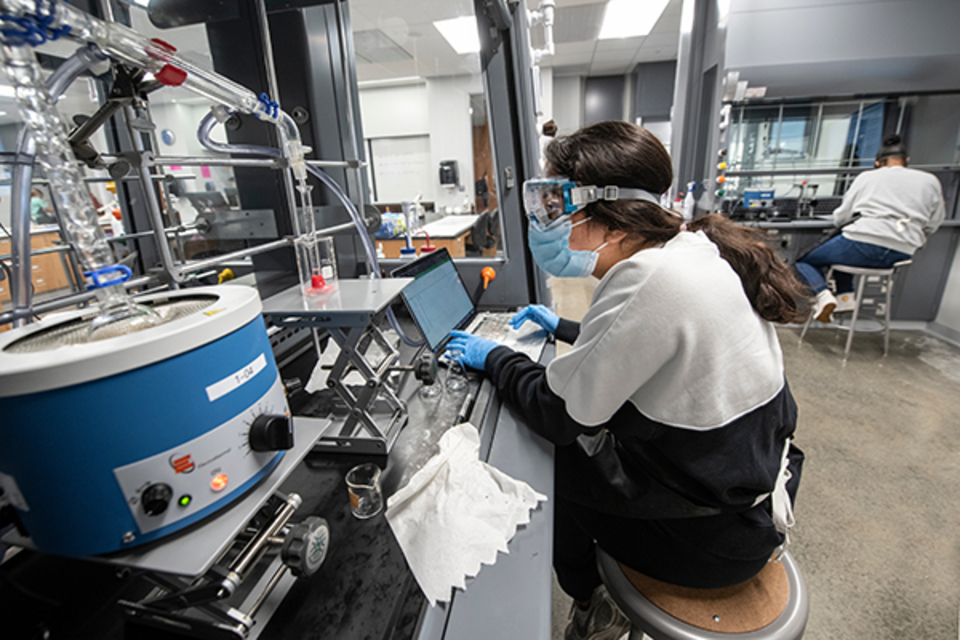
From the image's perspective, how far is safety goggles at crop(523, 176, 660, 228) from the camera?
3.19 feet

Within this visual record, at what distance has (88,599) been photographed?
557 millimetres

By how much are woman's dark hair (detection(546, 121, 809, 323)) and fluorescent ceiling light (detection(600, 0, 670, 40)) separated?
14.7 ft

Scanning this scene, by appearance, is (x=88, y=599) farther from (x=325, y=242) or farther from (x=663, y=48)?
(x=663, y=48)

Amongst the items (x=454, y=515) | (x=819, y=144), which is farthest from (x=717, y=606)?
(x=819, y=144)

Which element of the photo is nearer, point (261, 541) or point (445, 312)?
point (261, 541)

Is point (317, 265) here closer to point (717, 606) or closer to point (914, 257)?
point (717, 606)

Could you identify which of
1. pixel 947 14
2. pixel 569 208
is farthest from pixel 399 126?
pixel 569 208

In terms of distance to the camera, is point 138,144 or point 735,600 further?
point 735,600

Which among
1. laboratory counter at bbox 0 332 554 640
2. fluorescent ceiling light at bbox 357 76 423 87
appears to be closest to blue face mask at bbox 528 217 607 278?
laboratory counter at bbox 0 332 554 640

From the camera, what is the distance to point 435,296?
52.5 inches

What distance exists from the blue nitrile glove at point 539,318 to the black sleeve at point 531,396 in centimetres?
37

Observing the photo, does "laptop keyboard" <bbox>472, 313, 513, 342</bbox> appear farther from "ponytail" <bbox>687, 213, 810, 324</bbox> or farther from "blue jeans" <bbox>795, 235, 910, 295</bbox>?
"blue jeans" <bbox>795, 235, 910, 295</bbox>

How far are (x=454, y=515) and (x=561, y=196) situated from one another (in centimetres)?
73

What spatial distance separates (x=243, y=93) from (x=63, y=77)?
275 millimetres
